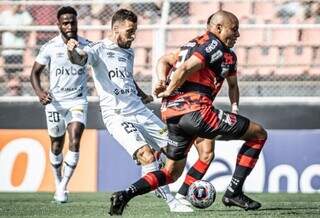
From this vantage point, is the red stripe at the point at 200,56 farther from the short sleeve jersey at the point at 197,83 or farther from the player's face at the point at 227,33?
the player's face at the point at 227,33

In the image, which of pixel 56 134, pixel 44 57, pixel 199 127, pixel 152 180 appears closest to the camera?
pixel 152 180

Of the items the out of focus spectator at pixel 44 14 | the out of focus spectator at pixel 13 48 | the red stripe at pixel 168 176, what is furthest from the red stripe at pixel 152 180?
the out of focus spectator at pixel 44 14

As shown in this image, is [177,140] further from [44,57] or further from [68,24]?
[44,57]

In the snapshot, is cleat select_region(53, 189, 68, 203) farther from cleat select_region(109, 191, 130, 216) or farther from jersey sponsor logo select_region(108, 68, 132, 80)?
cleat select_region(109, 191, 130, 216)

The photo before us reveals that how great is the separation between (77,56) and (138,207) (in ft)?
6.88

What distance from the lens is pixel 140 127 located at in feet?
37.1

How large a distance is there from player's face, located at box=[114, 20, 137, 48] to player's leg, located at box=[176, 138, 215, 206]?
1.57 meters

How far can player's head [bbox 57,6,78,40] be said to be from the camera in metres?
12.9

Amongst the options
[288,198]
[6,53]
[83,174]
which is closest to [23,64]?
[6,53]

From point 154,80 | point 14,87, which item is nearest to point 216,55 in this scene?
point 154,80

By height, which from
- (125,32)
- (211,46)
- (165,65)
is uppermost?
(211,46)

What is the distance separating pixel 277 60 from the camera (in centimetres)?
1627

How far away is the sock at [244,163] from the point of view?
10.2 metres

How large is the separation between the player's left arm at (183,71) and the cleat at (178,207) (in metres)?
1.46
